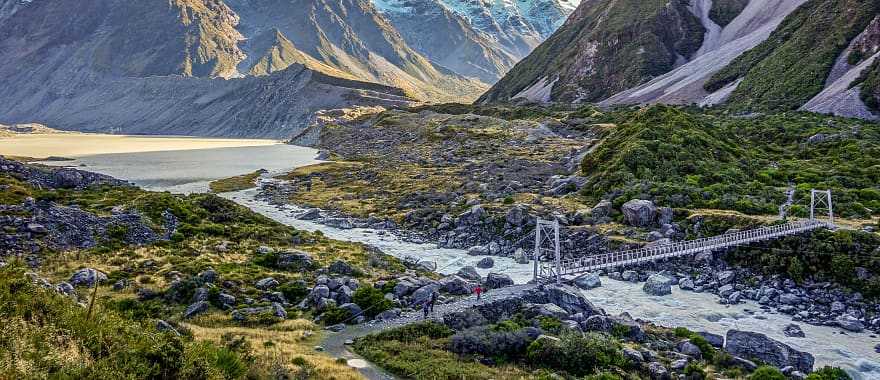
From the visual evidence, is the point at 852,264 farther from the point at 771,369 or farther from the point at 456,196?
the point at 456,196

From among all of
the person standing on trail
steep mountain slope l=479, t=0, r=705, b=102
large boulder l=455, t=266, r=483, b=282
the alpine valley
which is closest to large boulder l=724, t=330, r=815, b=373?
the alpine valley

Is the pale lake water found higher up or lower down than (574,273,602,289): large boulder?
lower down

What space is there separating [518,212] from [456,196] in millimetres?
13861

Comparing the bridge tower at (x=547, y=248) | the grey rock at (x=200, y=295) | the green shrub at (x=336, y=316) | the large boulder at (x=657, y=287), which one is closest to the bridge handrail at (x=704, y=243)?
the large boulder at (x=657, y=287)

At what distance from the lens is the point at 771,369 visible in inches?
802

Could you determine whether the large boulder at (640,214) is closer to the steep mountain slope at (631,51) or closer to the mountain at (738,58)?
the mountain at (738,58)

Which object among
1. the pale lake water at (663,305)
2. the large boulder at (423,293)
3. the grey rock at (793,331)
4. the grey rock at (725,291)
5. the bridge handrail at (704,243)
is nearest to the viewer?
the pale lake water at (663,305)

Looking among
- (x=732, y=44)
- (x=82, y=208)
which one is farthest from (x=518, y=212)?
(x=732, y=44)

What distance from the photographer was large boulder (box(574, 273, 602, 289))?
115ft

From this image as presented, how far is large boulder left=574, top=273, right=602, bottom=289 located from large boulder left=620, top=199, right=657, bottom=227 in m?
11.6

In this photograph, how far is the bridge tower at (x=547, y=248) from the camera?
30.4m

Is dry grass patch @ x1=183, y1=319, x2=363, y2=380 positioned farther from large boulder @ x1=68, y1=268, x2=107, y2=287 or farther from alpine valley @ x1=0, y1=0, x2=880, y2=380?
large boulder @ x1=68, y1=268, x2=107, y2=287

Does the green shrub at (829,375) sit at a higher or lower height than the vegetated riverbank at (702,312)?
higher

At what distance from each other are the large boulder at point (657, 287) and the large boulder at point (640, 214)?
11.0m
